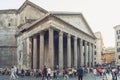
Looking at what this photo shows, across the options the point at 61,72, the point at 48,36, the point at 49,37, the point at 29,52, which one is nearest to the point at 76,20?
the point at 48,36

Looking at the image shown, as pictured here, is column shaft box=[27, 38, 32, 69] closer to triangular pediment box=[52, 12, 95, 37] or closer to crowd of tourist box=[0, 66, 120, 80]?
crowd of tourist box=[0, 66, 120, 80]

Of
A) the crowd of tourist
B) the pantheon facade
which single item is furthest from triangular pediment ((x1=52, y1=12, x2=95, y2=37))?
the crowd of tourist

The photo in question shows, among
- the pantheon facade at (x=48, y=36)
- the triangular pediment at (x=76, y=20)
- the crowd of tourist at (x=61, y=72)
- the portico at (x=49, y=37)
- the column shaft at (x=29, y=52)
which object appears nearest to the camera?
the crowd of tourist at (x=61, y=72)

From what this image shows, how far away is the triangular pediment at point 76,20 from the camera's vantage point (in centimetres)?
4572

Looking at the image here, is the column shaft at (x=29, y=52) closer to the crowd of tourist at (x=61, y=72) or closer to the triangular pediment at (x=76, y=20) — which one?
the crowd of tourist at (x=61, y=72)

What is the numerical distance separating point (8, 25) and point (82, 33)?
52.9 ft

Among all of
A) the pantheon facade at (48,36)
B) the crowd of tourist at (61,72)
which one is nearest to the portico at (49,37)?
the pantheon facade at (48,36)

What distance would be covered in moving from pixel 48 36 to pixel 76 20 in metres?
5.43

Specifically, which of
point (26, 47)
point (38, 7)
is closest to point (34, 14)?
point (38, 7)

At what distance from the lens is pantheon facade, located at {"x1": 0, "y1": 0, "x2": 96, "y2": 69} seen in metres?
42.7

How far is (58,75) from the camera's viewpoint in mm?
40688

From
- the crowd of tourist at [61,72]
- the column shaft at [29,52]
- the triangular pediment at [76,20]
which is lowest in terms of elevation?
the crowd of tourist at [61,72]

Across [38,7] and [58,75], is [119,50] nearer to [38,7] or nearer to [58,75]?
[38,7]

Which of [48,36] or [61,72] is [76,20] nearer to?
[48,36]
